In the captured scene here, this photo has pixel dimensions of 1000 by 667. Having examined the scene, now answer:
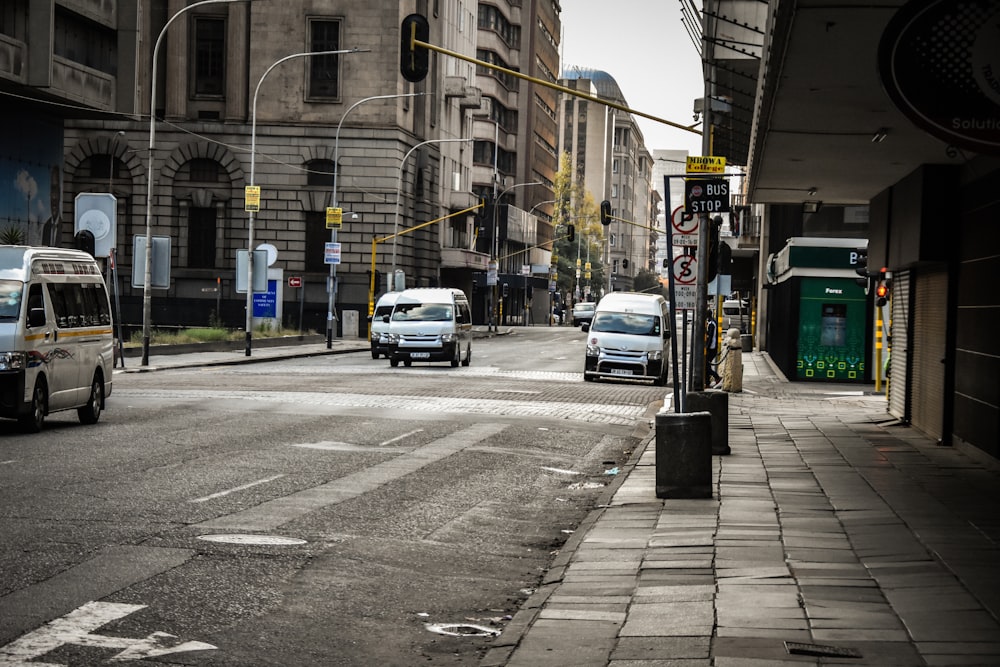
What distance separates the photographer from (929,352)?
19922mm

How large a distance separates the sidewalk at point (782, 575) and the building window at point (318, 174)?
53.3 meters

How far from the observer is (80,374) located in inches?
765

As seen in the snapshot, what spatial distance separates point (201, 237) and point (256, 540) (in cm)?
5896

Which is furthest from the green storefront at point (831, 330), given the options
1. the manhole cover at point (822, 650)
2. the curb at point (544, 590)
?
the manhole cover at point (822, 650)

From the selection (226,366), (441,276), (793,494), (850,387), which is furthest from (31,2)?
(441,276)

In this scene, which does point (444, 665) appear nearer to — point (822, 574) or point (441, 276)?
point (822, 574)

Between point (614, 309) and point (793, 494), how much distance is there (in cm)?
2305

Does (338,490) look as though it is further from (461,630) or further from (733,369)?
(733,369)

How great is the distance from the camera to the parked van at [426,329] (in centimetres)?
3866

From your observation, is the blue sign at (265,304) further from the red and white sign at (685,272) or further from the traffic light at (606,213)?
the red and white sign at (685,272)

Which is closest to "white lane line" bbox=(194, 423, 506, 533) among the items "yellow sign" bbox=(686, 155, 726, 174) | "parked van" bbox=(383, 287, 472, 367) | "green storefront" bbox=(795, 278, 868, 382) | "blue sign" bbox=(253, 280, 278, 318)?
"yellow sign" bbox=(686, 155, 726, 174)

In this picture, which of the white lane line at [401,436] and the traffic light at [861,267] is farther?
the traffic light at [861,267]

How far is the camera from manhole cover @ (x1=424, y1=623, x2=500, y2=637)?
759 cm

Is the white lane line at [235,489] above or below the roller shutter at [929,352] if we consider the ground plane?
below
